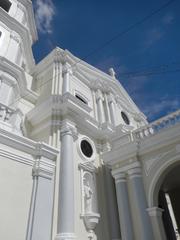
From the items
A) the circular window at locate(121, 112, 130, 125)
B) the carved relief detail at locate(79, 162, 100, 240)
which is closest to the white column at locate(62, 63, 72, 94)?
the carved relief detail at locate(79, 162, 100, 240)

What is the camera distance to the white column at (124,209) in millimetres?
7359

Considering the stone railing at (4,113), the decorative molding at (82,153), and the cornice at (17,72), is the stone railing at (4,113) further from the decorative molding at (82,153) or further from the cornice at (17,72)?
the decorative molding at (82,153)

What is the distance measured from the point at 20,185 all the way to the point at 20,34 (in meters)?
9.15

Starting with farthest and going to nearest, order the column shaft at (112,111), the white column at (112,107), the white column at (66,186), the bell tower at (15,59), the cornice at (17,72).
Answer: the white column at (112,107) < the column shaft at (112,111) < the cornice at (17,72) < the bell tower at (15,59) < the white column at (66,186)

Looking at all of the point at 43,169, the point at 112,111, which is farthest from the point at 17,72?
the point at 112,111

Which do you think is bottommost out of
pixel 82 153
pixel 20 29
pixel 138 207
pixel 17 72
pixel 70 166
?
pixel 138 207

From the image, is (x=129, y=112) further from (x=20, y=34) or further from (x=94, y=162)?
(x=20, y=34)

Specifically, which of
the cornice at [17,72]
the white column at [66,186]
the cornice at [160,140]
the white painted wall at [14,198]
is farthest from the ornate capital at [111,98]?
the white painted wall at [14,198]

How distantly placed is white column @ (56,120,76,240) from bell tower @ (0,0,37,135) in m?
2.02

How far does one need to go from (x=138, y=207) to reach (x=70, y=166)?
2.82m

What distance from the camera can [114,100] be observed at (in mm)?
15773

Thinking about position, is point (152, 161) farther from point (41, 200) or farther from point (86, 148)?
point (41, 200)

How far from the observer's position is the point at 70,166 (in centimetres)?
848

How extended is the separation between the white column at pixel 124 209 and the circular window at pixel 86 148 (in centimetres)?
218
